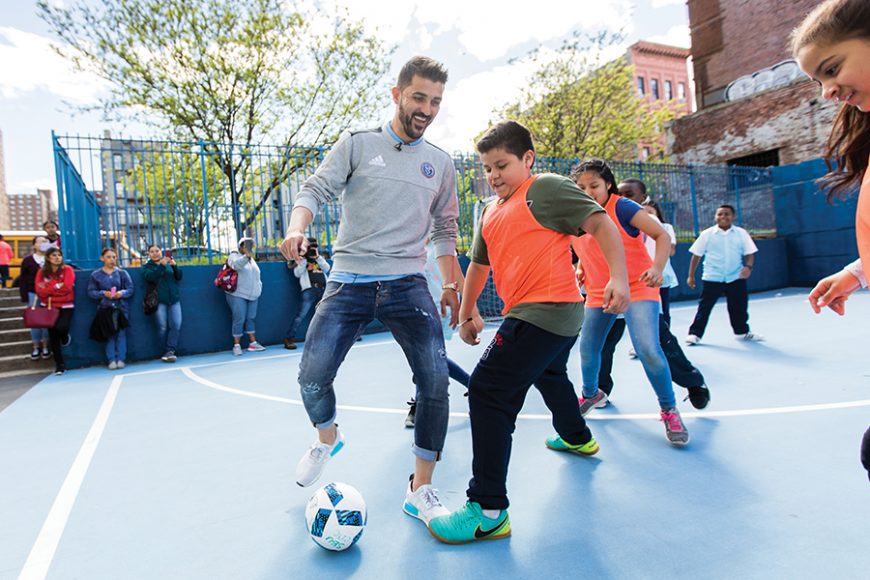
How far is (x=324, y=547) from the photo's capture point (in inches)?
91.3

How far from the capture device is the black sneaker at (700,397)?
397 centimetres

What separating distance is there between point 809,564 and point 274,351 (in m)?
8.57

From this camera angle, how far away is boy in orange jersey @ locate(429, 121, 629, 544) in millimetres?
2363

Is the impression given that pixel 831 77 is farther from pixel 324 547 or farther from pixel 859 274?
pixel 324 547

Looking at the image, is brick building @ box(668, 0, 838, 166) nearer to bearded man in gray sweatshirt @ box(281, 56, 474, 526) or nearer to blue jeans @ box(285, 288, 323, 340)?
blue jeans @ box(285, 288, 323, 340)

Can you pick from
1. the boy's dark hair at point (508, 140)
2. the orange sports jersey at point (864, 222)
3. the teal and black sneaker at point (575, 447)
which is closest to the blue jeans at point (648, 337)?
the teal and black sneaker at point (575, 447)

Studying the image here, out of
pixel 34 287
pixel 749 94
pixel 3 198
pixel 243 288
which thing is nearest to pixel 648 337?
pixel 243 288

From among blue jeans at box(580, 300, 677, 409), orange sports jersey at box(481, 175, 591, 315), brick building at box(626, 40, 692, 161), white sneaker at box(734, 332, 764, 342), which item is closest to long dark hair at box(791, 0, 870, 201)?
orange sports jersey at box(481, 175, 591, 315)

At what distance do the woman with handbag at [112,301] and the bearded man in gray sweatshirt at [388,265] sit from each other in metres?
7.15

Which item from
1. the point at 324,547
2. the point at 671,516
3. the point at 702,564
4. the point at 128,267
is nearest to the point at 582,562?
the point at 702,564

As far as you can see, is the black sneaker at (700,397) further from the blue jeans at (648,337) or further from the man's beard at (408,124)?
the man's beard at (408,124)

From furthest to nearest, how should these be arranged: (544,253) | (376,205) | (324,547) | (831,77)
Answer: (376,205)
(544,253)
(324,547)
(831,77)

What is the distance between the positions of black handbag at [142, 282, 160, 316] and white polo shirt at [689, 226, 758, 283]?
858 cm

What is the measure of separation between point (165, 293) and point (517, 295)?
316 inches
